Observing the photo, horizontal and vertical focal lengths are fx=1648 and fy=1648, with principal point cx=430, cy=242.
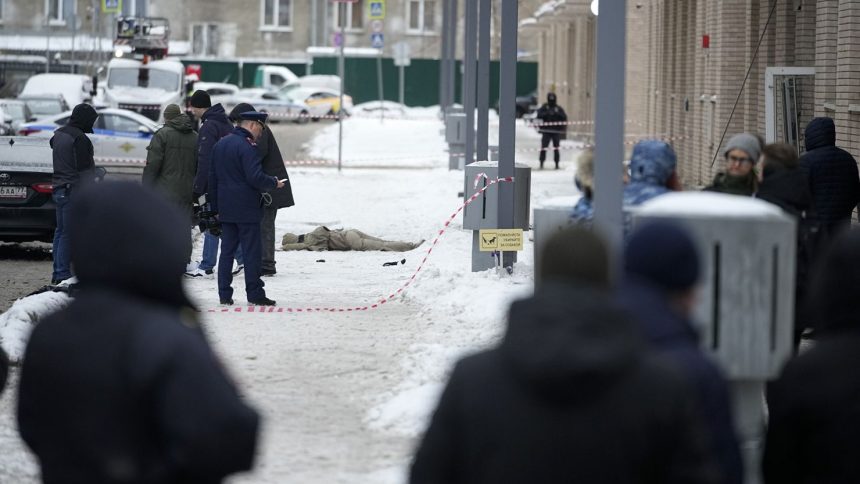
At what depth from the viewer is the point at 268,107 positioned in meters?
59.1

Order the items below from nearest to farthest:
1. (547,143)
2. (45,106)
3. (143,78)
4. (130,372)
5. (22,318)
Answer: (130,372), (22,318), (547,143), (45,106), (143,78)

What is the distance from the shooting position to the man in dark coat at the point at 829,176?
421 inches

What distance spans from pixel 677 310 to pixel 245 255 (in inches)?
347

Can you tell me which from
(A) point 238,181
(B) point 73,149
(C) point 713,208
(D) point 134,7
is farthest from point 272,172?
(D) point 134,7

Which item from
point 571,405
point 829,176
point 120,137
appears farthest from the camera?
point 120,137

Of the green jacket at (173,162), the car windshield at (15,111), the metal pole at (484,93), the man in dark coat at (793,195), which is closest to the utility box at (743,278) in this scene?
the man in dark coat at (793,195)

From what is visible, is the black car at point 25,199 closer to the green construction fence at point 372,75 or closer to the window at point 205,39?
the green construction fence at point 372,75

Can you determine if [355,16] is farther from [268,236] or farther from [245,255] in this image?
→ [245,255]

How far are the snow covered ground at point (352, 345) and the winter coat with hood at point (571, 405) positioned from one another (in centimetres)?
373

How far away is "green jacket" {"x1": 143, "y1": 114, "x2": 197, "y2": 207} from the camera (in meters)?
14.3

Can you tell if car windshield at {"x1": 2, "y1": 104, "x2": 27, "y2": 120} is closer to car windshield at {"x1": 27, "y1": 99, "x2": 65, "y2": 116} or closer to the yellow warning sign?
car windshield at {"x1": 27, "y1": 99, "x2": 65, "y2": 116}

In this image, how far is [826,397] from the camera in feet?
13.4

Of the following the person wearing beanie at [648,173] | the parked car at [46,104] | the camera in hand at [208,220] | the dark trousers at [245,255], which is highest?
the parked car at [46,104]

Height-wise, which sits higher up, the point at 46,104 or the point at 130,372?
the point at 46,104
